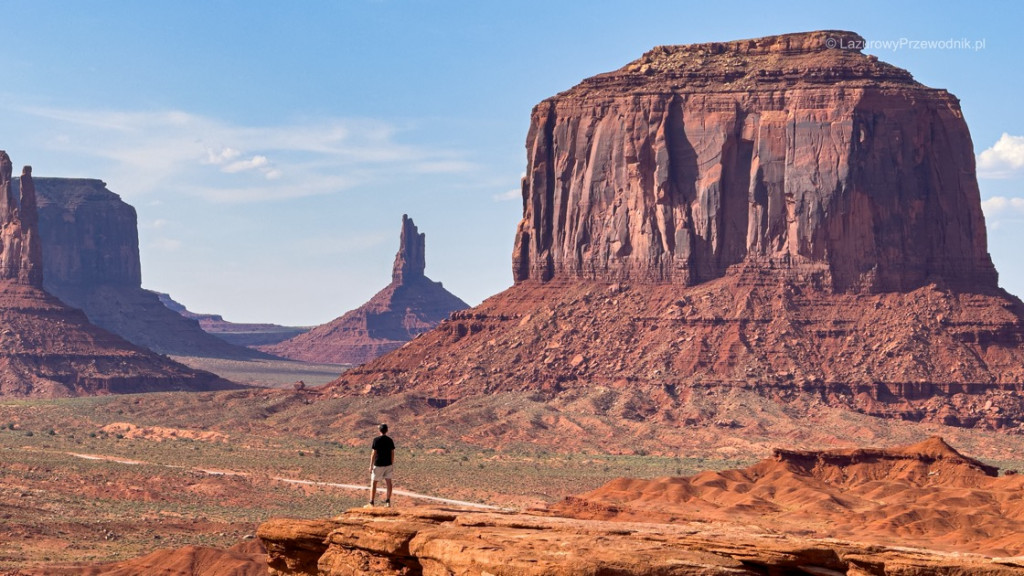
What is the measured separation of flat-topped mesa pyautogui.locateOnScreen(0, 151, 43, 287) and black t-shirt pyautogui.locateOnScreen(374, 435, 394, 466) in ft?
484

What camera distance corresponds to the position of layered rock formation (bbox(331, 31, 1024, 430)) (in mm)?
118312

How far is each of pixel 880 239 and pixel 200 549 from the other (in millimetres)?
81204

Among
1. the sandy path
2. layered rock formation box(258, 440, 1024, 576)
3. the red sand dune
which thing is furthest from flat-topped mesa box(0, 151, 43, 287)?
layered rock formation box(258, 440, 1024, 576)

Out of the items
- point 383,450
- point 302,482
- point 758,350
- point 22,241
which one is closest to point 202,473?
point 302,482

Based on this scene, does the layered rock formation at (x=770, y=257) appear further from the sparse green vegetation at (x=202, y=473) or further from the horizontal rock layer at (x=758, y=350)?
the sparse green vegetation at (x=202, y=473)

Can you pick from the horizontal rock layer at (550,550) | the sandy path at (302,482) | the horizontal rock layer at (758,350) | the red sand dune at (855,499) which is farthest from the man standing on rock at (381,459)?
the horizontal rock layer at (758,350)

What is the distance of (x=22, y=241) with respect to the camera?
176000 millimetres

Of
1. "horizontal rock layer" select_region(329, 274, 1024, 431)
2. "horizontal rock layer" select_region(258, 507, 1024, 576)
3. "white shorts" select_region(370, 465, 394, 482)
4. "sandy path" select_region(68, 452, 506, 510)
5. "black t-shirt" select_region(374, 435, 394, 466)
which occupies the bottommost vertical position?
"sandy path" select_region(68, 452, 506, 510)

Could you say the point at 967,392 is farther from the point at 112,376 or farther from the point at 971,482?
the point at 112,376

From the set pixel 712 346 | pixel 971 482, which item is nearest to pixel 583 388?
pixel 712 346

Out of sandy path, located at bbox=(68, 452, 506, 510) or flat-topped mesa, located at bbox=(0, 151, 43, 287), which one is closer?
sandy path, located at bbox=(68, 452, 506, 510)

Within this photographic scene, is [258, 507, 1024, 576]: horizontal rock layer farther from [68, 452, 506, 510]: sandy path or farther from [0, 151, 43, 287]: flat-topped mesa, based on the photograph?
[0, 151, 43, 287]: flat-topped mesa

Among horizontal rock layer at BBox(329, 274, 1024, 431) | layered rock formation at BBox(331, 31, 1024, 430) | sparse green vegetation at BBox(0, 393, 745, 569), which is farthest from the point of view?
layered rock formation at BBox(331, 31, 1024, 430)

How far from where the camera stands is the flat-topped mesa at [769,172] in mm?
Answer: 122562
